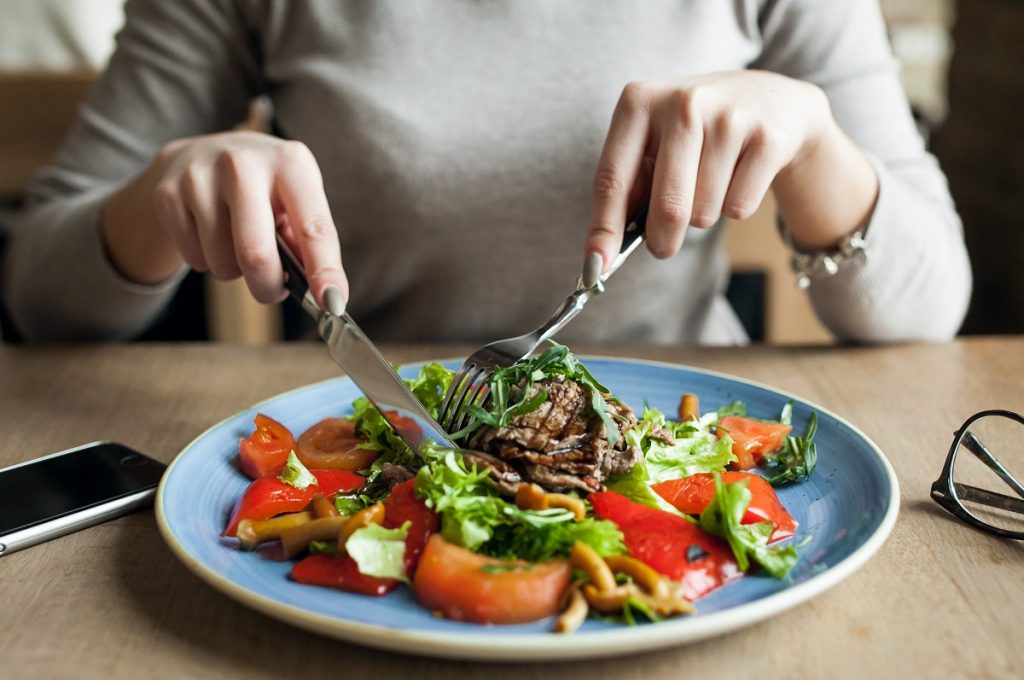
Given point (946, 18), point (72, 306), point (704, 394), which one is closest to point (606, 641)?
point (704, 394)

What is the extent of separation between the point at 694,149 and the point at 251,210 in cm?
57

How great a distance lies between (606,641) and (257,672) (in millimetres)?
281

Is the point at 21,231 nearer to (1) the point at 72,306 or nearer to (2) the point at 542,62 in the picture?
(1) the point at 72,306

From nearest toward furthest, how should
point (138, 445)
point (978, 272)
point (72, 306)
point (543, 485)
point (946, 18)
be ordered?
point (543, 485) → point (138, 445) → point (72, 306) → point (978, 272) → point (946, 18)

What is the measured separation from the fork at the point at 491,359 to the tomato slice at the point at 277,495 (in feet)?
0.43

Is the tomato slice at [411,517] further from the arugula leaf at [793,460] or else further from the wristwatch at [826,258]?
the wristwatch at [826,258]

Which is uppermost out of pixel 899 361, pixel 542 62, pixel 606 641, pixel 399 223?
pixel 542 62

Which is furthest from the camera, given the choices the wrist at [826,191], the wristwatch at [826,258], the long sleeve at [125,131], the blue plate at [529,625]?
the long sleeve at [125,131]

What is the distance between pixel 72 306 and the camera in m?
1.69

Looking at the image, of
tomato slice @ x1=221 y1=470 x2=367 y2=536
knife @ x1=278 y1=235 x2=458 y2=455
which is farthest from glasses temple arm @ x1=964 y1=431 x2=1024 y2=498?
tomato slice @ x1=221 y1=470 x2=367 y2=536

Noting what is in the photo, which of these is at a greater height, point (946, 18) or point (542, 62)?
point (542, 62)

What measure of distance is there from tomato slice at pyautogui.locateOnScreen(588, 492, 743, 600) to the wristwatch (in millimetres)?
810

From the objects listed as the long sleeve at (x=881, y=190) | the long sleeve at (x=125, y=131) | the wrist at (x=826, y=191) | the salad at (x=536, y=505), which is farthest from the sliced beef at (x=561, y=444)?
the long sleeve at (x=125, y=131)

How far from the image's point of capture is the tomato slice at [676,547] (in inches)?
32.3
